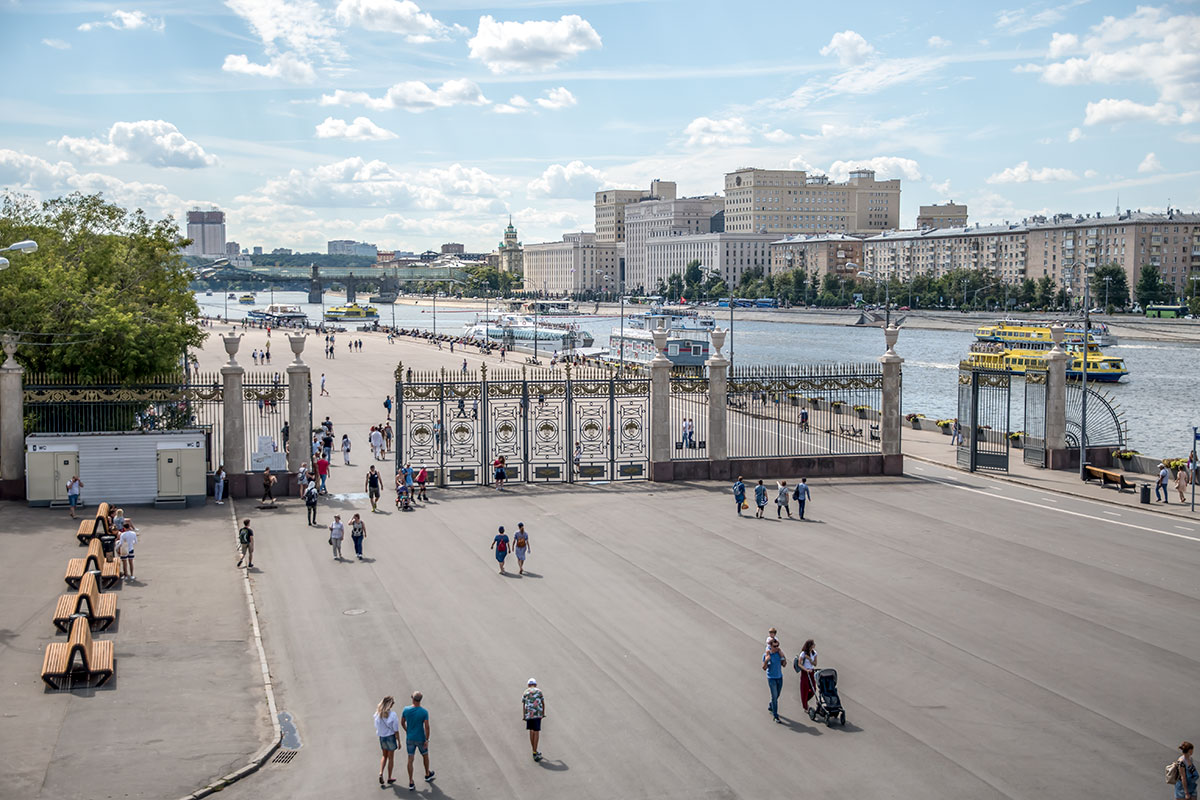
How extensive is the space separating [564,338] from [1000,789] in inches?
3506

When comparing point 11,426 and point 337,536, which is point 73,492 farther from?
point 337,536

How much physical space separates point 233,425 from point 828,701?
18210 mm

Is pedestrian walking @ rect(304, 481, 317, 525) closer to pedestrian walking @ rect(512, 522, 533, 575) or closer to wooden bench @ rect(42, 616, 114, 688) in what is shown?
pedestrian walking @ rect(512, 522, 533, 575)

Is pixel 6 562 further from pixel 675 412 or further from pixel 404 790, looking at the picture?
pixel 675 412

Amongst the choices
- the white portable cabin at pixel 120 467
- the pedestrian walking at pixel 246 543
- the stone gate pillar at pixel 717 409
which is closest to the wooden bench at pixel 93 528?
the pedestrian walking at pixel 246 543

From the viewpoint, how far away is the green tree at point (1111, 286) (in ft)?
475

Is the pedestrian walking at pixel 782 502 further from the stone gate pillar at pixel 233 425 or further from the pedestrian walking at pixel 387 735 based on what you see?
the pedestrian walking at pixel 387 735

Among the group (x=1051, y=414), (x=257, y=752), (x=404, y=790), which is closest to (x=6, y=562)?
(x=257, y=752)

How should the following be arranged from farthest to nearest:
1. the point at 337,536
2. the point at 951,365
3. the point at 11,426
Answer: the point at 951,365, the point at 11,426, the point at 337,536

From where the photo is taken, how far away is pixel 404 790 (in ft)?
39.8

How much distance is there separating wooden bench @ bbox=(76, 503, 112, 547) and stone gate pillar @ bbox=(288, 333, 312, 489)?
561 cm

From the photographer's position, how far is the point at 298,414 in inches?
1090

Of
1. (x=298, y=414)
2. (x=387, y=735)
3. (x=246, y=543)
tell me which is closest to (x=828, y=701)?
(x=387, y=735)

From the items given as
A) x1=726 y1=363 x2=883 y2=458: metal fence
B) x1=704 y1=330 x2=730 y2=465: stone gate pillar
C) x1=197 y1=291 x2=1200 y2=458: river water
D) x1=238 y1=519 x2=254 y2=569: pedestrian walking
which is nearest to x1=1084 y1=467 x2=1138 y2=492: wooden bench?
x1=726 y1=363 x2=883 y2=458: metal fence
